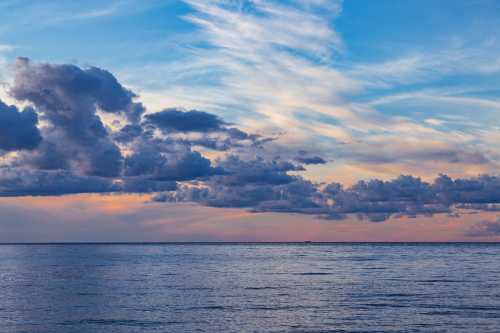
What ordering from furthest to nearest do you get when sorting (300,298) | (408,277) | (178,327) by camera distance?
1. (408,277)
2. (300,298)
3. (178,327)

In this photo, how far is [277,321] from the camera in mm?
53562

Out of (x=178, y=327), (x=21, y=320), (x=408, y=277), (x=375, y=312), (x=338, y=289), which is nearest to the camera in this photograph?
(x=178, y=327)

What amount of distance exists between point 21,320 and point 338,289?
43485 millimetres

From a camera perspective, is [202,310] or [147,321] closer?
[147,321]

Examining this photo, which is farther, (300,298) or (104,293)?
→ (104,293)

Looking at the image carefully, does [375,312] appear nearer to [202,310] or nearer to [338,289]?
[202,310]

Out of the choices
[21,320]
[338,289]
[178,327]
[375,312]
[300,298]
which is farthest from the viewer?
[338,289]

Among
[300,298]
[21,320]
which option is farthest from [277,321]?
[21,320]

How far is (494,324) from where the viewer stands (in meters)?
51.5

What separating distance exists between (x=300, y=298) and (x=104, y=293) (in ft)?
85.2

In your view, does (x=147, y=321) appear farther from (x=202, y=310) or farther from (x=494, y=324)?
(x=494, y=324)

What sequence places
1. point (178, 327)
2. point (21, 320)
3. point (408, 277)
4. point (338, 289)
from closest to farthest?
1. point (178, 327)
2. point (21, 320)
3. point (338, 289)
4. point (408, 277)

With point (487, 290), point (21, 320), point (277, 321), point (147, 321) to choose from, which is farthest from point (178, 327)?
point (487, 290)

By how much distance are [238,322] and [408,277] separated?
5920 centimetres
